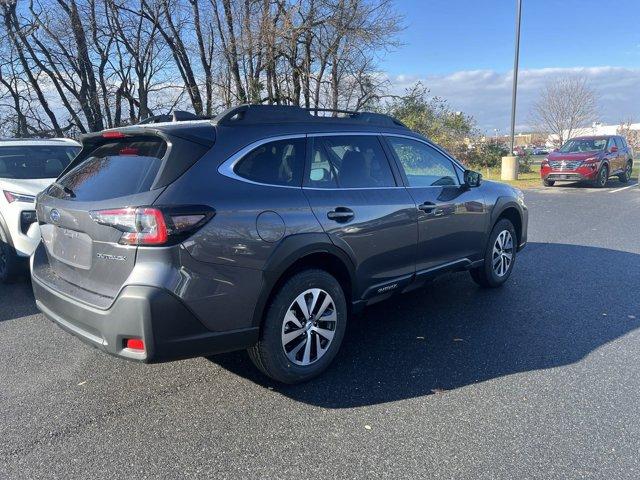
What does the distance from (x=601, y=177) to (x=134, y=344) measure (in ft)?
58.8

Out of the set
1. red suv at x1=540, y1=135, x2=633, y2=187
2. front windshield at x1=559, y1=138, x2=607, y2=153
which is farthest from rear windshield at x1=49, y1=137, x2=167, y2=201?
front windshield at x1=559, y1=138, x2=607, y2=153

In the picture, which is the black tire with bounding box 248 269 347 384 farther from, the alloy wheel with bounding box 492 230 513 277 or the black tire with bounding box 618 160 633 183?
the black tire with bounding box 618 160 633 183

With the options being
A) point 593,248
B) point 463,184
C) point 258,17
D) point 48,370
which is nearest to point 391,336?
point 463,184

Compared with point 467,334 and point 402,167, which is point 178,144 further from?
point 467,334

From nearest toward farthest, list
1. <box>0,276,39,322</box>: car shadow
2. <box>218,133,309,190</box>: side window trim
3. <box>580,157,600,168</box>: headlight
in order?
<box>218,133,309,190</box>: side window trim → <box>0,276,39,322</box>: car shadow → <box>580,157,600,168</box>: headlight

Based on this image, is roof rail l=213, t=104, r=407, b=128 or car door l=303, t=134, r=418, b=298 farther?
car door l=303, t=134, r=418, b=298

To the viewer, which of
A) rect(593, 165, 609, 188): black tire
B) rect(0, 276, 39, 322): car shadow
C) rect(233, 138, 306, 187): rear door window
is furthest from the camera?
rect(593, 165, 609, 188): black tire

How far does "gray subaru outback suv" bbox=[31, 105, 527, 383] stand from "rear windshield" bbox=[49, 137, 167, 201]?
0.01 metres

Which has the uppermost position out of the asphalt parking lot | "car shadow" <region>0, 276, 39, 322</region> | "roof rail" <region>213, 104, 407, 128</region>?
"roof rail" <region>213, 104, 407, 128</region>

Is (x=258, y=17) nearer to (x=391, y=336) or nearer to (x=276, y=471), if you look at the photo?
(x=391, y=336)

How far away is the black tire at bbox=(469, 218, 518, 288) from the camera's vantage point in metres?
5.22

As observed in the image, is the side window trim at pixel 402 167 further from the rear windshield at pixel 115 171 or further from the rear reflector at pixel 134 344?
the rear reflector at pixel 134 344

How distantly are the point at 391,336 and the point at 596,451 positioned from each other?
1.83 m

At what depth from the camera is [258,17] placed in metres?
20.0
